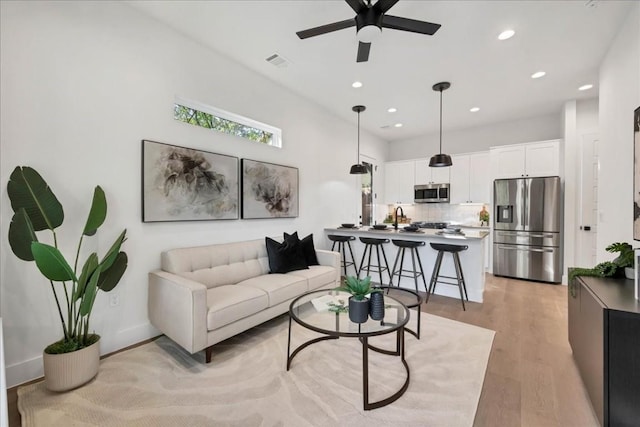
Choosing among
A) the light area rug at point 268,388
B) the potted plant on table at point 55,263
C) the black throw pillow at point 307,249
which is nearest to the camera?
the light area rug at point 268,388

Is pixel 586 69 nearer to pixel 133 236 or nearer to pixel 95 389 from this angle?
pixel 133 236

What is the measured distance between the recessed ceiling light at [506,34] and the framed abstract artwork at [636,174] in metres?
1.30

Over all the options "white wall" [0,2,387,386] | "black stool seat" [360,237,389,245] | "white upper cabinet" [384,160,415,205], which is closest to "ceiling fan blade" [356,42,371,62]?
"white wall" [0,2,387,386]

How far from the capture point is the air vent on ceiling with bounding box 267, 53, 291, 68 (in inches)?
130

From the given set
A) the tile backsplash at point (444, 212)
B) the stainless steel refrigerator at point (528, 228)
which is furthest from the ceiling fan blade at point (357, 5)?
the tile backsplash at point (444, 212)

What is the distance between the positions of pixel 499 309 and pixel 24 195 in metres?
4.82

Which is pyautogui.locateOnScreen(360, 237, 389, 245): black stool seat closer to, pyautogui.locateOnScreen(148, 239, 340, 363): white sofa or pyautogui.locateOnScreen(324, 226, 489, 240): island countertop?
pyautogui.locateOnScreen(324, 226, 489, 240): island countertop

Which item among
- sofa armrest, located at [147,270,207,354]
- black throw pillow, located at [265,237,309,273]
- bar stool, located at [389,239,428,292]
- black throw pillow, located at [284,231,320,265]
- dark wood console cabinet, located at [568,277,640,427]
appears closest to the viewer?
dark wood console cabinet, located at [568,277,640,427]

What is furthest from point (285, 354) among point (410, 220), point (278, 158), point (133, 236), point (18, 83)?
point (410, 220)

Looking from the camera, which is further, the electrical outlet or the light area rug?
the electrical outlet

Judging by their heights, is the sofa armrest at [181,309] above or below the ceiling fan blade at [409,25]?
below

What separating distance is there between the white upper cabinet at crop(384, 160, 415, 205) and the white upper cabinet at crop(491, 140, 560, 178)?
5.88 feet

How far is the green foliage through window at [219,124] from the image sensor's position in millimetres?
3045

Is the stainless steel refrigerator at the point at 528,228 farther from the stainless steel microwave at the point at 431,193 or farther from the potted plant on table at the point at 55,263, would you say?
the potted plant on table at the point at 55,263
